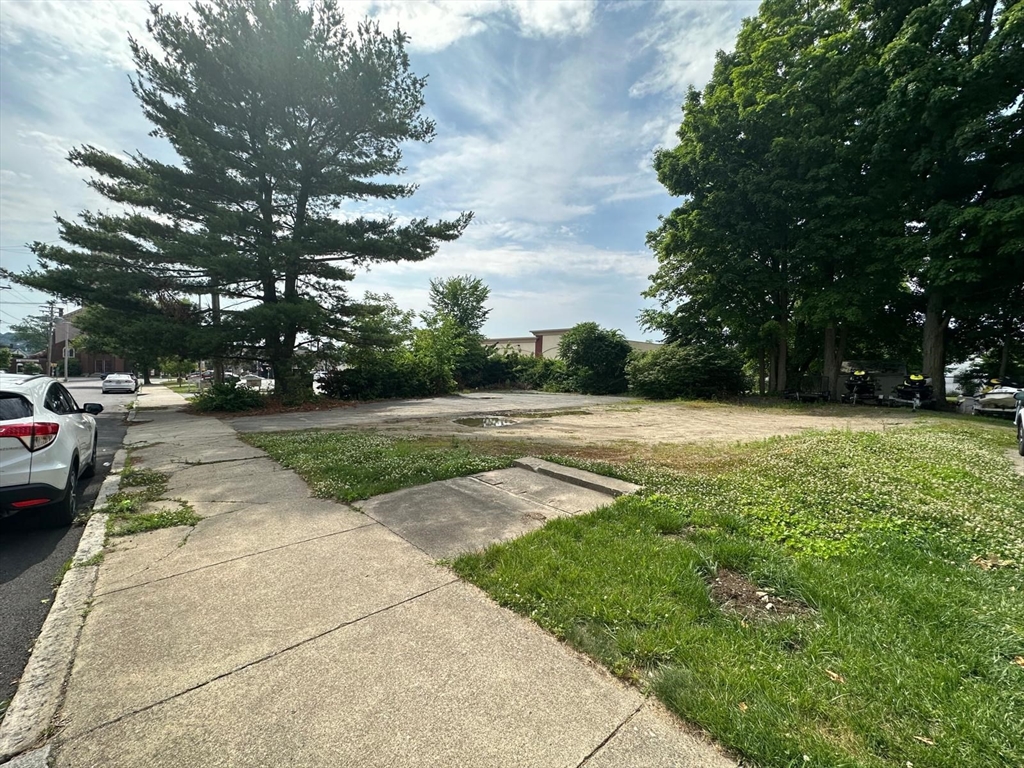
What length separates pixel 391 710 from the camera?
1773 millimetres

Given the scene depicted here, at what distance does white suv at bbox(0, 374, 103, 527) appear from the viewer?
11.4ft

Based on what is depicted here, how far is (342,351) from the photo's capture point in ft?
54.9

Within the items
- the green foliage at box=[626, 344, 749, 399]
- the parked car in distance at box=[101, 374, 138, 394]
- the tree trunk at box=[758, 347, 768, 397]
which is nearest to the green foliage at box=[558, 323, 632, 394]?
the green foliage at box=[626, 344, 749, 399]

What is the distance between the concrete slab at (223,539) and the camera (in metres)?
3.03

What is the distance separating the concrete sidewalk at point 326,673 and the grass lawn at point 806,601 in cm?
26

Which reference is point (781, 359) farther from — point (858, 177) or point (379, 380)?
point (379, 380)

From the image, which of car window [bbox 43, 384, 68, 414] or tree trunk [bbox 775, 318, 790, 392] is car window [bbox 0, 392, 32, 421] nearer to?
car window [bbox 43, 384, 68, 414]

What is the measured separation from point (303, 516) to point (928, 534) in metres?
5.45

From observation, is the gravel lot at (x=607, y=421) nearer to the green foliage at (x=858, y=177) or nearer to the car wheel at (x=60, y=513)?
the green foliage at (x=858, y=177)

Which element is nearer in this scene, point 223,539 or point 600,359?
point 223,539

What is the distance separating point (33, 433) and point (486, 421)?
9087 millimetres

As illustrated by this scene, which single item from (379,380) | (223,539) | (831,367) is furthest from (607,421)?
(831,367)

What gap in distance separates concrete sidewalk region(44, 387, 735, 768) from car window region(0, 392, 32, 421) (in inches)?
58.7

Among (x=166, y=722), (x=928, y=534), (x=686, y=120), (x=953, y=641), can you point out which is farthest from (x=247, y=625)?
(x=686, y=120)
